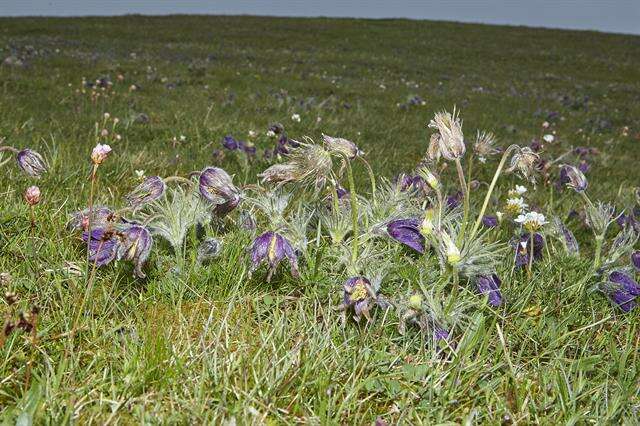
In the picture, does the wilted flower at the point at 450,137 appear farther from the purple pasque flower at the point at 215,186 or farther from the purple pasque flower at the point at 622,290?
the purple pasque flower at the point at 622,290

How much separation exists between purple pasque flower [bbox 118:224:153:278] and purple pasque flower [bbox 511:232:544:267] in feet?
6.94

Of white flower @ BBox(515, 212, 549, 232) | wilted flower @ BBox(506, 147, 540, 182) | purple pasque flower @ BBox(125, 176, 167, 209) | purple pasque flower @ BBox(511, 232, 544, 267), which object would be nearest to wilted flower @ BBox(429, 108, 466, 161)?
wilted flower @ BBox(506, 147, 540, 182)

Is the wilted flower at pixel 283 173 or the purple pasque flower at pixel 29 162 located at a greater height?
the wilted flower at pixel 283 173

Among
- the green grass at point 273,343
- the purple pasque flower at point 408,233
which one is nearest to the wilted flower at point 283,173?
the green grass at point 273,343

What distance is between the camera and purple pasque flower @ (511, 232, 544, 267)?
359 centimetres

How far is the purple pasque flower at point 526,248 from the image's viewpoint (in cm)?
359

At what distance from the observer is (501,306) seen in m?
3.12

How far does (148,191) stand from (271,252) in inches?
28.7

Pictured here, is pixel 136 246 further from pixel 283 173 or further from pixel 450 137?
pixel 450 137

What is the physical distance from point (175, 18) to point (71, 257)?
5165 cm

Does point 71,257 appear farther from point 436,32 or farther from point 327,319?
point 436,32

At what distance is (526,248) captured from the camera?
3.70m

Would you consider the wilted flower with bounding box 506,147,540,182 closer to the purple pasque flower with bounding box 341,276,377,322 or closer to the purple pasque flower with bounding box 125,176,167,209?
the purple pasque flower with bounding box 341,276,377,322

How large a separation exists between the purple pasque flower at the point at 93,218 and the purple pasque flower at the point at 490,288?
1.89 m
